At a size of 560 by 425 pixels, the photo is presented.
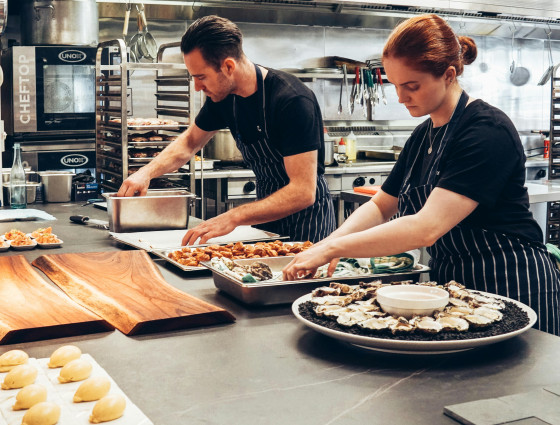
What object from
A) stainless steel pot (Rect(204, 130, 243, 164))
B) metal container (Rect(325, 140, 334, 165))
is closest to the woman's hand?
stainless steel pot (Rect(204, 130, 243, 164))

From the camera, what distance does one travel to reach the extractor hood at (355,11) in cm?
594

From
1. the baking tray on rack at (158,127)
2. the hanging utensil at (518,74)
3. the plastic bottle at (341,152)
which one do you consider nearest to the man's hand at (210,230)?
the baking tray on rack at (158,127)

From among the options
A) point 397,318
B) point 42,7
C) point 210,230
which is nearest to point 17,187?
point 210,230

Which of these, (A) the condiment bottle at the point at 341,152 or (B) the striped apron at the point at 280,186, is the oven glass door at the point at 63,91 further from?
(B) the striped apron at the point at 280,186

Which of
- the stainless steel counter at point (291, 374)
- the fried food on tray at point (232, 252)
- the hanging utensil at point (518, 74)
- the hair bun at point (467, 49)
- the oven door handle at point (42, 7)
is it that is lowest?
the stainless steel counter at point (291, 374)

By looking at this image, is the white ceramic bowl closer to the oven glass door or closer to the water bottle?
the water bottle

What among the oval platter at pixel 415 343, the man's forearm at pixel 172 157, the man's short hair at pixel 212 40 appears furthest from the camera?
the man's forearm at pixel 172 157

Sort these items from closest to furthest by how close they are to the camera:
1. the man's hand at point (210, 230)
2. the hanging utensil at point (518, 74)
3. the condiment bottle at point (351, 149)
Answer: the man's hand at point (210, 230)
the condiment bottle at point (351, 149)
the hanging utensil at point (518, 74)

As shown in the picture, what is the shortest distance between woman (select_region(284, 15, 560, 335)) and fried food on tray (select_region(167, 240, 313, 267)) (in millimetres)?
232

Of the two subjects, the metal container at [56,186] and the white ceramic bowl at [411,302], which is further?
the metal container at [56,186]

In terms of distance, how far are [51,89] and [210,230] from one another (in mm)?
2973

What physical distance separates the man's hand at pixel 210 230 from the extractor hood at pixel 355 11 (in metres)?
3.72

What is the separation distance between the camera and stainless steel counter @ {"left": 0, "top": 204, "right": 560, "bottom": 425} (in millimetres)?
1158

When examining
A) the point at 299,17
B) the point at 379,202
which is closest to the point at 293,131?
the point at 379,202
